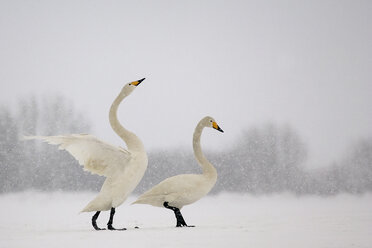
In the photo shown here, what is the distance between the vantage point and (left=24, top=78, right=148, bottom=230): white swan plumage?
8.00m

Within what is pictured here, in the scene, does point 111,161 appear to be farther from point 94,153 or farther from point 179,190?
point 179,190

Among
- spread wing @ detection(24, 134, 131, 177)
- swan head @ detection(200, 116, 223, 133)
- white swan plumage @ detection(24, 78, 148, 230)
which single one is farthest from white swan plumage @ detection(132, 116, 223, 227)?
swan head @ detection(200, 116, 223, 133)

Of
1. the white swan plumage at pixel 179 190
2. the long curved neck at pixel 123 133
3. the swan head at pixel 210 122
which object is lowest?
the white swan plumage at pixel 179 190

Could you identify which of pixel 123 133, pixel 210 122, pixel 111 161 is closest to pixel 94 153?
pixel 111 161

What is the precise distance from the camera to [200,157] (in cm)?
881

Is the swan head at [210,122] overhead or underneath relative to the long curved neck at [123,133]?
overhead

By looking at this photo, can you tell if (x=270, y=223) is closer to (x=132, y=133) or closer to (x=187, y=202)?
(x=187, y=202)

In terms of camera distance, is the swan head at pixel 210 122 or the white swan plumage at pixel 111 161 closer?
the white swan plumage at pixel 111 161

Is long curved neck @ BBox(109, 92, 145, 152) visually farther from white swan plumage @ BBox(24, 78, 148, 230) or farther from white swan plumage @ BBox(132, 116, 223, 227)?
white swan plumage @ BBox(132, 116, 223, 227)

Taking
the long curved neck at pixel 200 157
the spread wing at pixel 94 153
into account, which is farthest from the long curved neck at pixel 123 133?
the long curved neck at pixel 200 157

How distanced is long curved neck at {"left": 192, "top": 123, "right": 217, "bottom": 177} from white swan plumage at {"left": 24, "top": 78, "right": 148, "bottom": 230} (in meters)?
1.12

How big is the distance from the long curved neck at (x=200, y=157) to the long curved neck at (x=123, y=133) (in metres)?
1.13

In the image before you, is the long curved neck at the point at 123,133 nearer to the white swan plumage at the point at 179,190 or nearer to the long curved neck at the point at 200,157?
the white swan plumage at the point at 179,190

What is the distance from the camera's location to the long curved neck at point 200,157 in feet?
28.2
